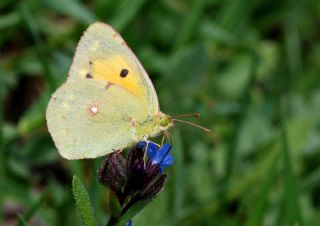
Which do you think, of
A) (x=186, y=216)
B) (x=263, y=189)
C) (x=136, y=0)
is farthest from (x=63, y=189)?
(x=263, y=189)

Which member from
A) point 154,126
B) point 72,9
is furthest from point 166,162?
point 72,9

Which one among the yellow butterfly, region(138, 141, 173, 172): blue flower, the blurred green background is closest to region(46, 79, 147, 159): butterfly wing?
the yellow butterfly

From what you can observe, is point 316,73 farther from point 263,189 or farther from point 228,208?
point 263,189

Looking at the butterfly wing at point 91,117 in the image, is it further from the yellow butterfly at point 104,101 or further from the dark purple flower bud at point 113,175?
the dark purple flower bud at point 113,175

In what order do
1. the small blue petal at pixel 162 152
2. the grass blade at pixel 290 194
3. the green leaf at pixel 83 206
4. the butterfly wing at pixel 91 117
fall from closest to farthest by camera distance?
the green leaf at pixel 83 206 < the small blue petal at pixel 162 152 < the butterfly wing at pixel 91 117 < the grass blade at pixel 290 194

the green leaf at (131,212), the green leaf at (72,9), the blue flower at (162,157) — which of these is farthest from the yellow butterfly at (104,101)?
the green leaf at (72,9)

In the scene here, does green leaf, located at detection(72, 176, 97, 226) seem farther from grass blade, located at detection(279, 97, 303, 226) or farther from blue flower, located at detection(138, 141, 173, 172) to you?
grass blade, located at detection(279, 97, 303, 226)

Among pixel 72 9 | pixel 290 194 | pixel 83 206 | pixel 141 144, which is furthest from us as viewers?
pixel 72 9

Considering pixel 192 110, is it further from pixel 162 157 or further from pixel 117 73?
pixel 162 157
